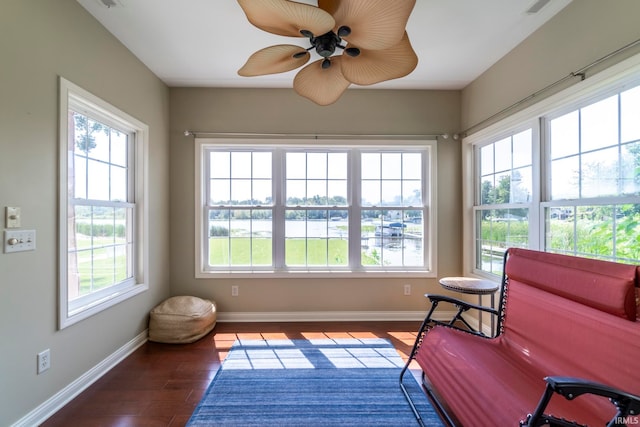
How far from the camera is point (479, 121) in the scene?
108 inches

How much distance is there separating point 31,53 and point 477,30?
3.00m

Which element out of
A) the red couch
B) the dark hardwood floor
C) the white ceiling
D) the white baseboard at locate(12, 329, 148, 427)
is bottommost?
the dark hardwood floor

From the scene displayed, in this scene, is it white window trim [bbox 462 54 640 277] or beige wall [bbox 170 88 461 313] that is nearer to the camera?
white window trim [bbox 462 54 640 277]

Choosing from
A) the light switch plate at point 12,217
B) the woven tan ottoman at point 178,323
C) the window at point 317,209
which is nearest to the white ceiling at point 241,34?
the window at point 317,209

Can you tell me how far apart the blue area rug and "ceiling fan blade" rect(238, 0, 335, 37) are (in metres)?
2.17

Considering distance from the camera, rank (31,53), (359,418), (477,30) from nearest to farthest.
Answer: (31,53) → (359,418) → (477,30)

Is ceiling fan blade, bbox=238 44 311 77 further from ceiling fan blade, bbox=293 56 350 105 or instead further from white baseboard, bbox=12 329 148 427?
white baseboard, bbox=12 329 148 427

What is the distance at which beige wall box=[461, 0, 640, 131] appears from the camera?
4.98ft

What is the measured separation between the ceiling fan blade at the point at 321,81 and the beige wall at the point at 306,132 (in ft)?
3.66

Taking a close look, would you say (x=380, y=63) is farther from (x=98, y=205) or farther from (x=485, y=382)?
(x=98, y=205)

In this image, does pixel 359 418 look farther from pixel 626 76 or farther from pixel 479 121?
pixel 479 121

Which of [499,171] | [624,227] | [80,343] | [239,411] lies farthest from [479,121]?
[80,343]

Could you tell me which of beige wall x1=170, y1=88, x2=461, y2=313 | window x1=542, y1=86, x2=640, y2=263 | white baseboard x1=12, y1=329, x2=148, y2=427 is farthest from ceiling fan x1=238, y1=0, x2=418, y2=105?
white baseboard x1=12, y1=329, x2=148, y2=427

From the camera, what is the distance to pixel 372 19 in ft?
3.97
